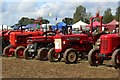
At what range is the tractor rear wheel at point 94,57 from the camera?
1188cm

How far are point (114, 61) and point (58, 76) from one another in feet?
7.87

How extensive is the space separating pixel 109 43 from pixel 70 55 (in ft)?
8.25

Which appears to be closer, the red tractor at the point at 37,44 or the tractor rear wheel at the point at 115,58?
the tractor rear wheel at the point at 115,58

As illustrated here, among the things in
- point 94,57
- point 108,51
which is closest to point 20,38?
point 94,57

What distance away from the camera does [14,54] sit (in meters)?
17.5

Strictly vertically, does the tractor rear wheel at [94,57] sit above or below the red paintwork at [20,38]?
below

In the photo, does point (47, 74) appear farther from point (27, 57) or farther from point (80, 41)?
point (27, 57)

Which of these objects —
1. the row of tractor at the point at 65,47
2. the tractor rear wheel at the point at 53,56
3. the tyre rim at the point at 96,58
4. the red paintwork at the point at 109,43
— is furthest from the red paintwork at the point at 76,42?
the red paintwork at the point at 109,43

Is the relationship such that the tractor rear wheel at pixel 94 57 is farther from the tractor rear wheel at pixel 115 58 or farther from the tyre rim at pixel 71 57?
the tyre rim at pixel 71 57

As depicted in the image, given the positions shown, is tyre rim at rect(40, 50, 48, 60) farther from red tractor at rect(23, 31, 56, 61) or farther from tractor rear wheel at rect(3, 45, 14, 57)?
tractor rear wheel at rect(3, 45, 14, 57)

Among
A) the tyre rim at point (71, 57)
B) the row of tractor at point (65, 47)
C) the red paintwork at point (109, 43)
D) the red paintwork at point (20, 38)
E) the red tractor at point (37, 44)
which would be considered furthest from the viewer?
the red paintwork at point (20, 38)

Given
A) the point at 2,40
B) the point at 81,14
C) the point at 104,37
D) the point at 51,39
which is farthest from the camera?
the point at 81,14

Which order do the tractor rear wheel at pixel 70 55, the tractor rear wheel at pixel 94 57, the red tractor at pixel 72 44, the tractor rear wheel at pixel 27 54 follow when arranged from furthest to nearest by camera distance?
the tractor rear wheel at pixel 27 54, the red tractor at pixel 72 44, the tractor rear wheel at pixel 70 55, the tractor rear wheel at pixel 94 57

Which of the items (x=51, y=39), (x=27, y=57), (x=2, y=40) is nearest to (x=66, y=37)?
(x=51, y=39)
